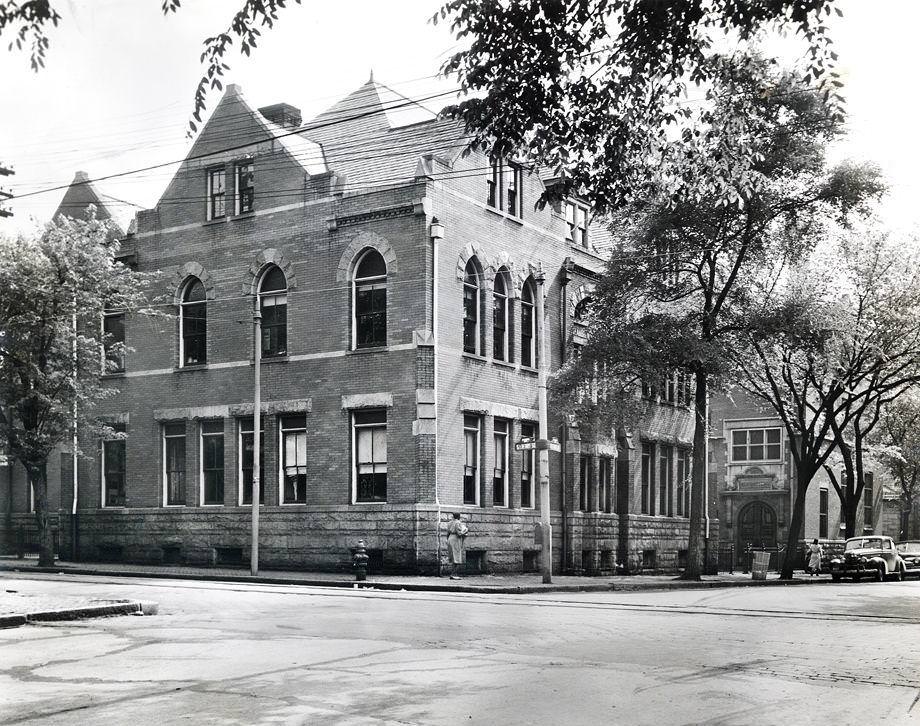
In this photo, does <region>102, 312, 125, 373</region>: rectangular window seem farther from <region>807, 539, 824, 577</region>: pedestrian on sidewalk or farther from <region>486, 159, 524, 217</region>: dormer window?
<region>807, 539, 824, 577</region>: pedestrian on sidewalk

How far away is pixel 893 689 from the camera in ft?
30.8

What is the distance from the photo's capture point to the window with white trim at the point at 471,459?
29.4 metres

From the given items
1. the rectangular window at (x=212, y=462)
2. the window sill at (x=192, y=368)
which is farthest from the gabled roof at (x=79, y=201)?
the rectangular window at (x=212, y=462)

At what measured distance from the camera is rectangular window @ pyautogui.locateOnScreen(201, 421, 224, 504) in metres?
31.5

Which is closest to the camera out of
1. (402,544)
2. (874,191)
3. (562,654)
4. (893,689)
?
(893,689)

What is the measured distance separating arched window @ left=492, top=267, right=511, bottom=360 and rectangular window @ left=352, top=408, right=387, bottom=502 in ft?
14.5

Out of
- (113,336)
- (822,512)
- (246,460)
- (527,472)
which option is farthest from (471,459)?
(822,512)

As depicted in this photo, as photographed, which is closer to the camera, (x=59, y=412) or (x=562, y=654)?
(x=562, y=654)

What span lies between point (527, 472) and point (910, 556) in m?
18.0

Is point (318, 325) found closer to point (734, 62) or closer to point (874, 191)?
point (874, 191)

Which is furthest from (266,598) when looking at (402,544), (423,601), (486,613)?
(402,544)

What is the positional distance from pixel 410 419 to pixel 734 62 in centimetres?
1859

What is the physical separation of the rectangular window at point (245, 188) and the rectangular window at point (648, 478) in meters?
16.9

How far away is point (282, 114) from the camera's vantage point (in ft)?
111
